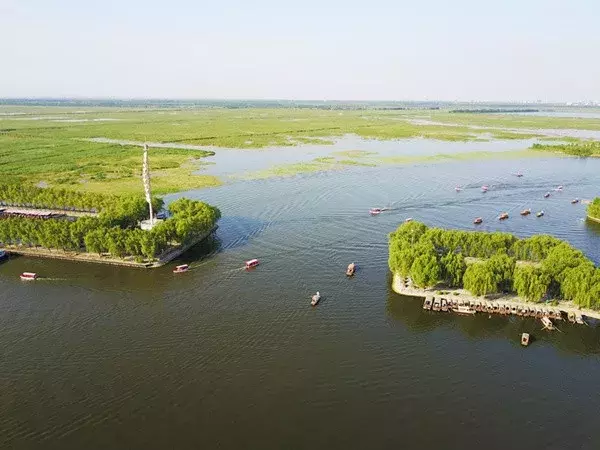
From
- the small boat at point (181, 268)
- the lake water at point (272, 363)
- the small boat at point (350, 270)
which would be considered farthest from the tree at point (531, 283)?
the small boat at point (181, 268)

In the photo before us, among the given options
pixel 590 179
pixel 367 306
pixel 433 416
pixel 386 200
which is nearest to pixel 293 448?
pixel 433 416

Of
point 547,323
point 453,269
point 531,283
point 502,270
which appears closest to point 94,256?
point 453,269

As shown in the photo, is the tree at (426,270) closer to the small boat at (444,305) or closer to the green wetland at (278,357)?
the small boat at (444,305)

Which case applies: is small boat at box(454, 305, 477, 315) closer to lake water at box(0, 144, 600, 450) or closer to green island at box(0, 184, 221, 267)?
lake water at box(0, 144, 600, 450)

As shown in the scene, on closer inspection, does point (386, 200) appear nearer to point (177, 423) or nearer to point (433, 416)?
point (433, 416)

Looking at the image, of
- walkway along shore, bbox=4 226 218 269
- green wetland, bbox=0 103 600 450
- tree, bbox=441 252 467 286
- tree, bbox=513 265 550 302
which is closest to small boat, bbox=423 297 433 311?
green wetland, bbox=0 103 600 450

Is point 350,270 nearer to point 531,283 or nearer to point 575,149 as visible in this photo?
point 531,283

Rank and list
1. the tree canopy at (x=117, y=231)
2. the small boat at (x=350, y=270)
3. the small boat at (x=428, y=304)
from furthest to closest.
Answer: the tree canopy at (x=117, y=231)
the small boat at (x=350, y=270)
the small boat at (x=428, y=304)
